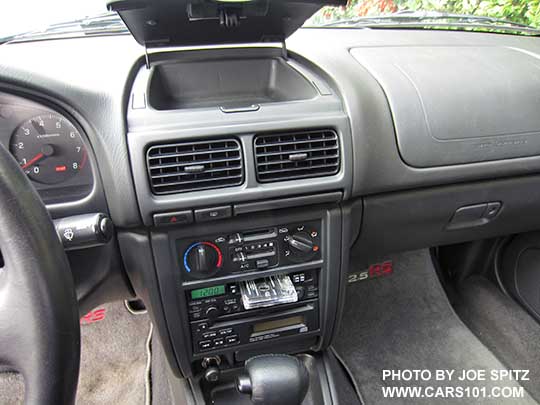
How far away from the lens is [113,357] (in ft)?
5.69

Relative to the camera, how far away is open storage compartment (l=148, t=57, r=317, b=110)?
1084mm

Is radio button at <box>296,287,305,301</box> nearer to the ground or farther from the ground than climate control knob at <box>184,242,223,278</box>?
nearer to the ground

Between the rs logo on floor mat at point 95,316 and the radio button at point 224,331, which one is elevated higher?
the radio button at point 224,331

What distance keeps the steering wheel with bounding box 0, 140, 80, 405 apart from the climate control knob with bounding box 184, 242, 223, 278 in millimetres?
468

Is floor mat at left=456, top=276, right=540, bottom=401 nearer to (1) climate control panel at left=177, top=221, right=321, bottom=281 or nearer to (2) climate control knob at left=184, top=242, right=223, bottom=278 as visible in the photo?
(1) climate control panel at left=177, top=221, right=321, bottom=281

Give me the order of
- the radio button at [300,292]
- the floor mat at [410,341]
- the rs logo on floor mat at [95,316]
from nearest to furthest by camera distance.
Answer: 1. the radio button at [300,292]
2. the floor mat at [410,341]
3. the rs logo on floor mat at [95,316]

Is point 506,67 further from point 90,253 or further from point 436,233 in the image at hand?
point 90,253

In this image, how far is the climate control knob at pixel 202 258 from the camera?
→ 0.99 meters

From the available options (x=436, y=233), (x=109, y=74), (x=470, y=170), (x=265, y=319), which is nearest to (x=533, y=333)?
(x=436, y=233)

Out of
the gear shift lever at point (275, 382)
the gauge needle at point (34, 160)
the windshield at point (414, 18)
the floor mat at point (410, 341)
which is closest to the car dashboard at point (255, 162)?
the gauge needle at point (34, 160)

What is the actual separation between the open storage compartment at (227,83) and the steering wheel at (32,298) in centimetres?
60

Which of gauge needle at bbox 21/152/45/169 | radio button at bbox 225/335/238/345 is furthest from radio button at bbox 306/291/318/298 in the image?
gauge needle at bbox 21/152/45/169

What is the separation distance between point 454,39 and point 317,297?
106 cm

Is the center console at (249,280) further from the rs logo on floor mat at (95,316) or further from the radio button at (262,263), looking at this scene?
the rs logo on floor mat at (95,316)
